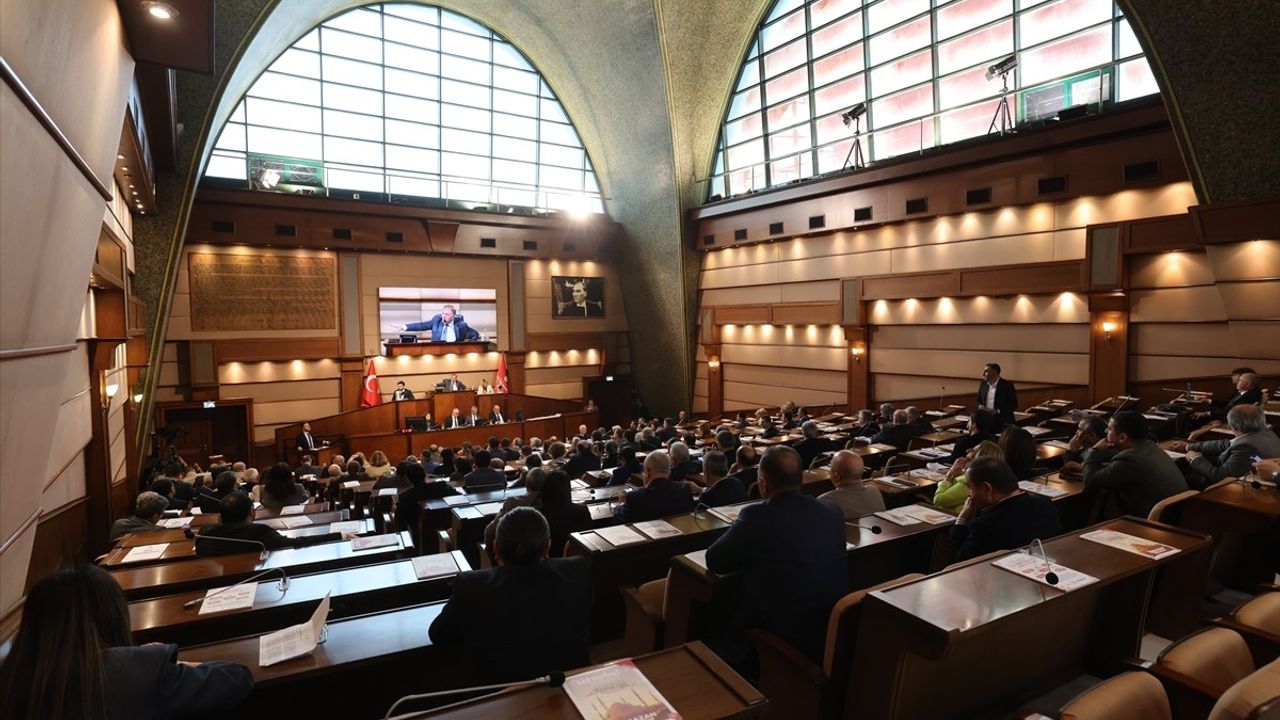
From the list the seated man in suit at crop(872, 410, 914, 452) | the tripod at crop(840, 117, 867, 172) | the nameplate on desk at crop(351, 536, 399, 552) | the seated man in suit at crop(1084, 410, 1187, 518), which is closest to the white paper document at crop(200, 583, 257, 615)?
the nameplate on desk at crop(351, 536, 399, 552)

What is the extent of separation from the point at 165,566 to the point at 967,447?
5.60 meters

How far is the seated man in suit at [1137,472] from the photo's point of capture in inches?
138

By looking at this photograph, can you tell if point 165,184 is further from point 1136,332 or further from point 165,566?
point 1136,332

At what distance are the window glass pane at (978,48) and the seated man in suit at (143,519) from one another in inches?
487

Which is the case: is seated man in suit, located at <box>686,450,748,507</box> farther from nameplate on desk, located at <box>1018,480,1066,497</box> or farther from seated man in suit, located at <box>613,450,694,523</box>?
nameplate on desk, located at <box>1018,480,1066,497</box>

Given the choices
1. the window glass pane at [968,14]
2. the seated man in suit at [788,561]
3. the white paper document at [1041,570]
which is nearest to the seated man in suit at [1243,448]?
the white paper document at [1041,570]

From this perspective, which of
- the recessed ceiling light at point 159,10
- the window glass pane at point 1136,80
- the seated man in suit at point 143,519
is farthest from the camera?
the window glass pane at point 1136,80

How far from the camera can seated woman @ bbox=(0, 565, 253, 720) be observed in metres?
1.45

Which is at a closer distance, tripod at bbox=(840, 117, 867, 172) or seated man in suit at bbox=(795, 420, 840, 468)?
seated man in suit at bbox=(795, 420, 840, 468)

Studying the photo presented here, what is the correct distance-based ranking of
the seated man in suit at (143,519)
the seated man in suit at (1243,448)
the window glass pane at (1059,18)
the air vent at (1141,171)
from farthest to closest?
the window glass pane at (1059,18), the air vent at (1141,171), the seated man in suit at (143,519), the seated man in suit at (1243,448)

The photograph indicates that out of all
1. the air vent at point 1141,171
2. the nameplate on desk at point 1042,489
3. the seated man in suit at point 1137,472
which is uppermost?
the air vent at point 1141,171

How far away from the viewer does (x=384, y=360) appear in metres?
14.1

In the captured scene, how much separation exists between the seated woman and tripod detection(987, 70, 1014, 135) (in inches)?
441

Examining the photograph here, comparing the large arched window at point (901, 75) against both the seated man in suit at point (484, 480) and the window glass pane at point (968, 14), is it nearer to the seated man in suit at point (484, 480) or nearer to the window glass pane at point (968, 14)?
the window glass pane at point (968, 14)
